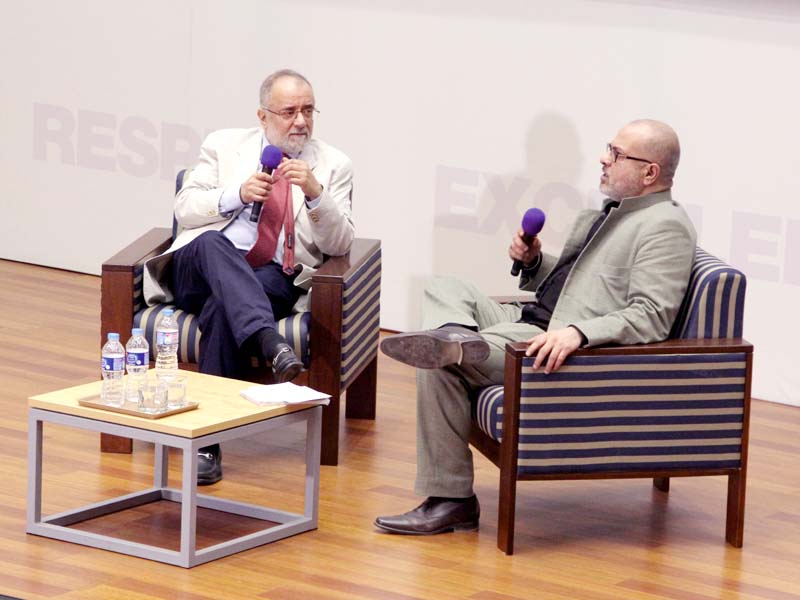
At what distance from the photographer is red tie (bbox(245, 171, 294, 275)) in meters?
5.20

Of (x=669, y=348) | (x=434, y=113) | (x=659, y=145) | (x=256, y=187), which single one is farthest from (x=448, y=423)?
(x=434, y=113)

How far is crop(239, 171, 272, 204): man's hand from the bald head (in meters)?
1.29

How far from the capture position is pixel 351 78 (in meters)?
6.95

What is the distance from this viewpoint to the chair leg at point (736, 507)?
172 inches

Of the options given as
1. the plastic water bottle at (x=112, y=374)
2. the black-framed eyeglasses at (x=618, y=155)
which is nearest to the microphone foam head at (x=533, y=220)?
the black-framed eyeglasses at (x=618, y=155)

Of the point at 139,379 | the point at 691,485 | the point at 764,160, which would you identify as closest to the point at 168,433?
the point at 139,379

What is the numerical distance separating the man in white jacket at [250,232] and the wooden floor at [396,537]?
0.41 metres

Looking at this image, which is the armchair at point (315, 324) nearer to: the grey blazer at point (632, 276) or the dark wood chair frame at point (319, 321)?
the dark wood chair frame at point (319, 321)

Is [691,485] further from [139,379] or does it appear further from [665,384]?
[139,379]

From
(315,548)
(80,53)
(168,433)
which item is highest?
(80,53)

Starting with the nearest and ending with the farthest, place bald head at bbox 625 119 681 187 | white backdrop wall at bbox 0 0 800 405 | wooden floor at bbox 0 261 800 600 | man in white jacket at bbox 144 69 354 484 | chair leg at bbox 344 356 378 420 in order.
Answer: wooden floor at bbox 0 261 800 600
bald head at bbox 625 119 681 187
man in white jacket at bbox 144 69 354 484
chair leg at bbox 344 356 378 420
white backdrop wall at bbox 0 0 800 405

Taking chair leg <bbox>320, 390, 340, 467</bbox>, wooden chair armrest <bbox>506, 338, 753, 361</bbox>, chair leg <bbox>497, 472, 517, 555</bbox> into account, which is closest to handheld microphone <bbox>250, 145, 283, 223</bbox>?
chair leg <bbox>320, 390, 340, 467</bbox>

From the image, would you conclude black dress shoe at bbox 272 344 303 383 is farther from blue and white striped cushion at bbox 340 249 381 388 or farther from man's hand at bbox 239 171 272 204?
man's hand at bbox 239 171 272 204

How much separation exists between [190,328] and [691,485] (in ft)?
5.70
